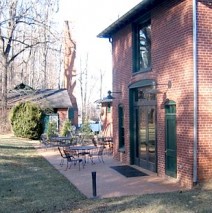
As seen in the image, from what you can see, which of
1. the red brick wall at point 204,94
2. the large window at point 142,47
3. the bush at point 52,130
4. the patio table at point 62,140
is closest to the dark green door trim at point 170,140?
the red brick wall at point 204,94

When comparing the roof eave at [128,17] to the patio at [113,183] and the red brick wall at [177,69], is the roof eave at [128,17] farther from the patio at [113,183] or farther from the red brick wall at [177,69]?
the patio at [113,183]

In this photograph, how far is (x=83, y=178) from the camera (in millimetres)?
10953

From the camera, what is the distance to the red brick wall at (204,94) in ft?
30.4

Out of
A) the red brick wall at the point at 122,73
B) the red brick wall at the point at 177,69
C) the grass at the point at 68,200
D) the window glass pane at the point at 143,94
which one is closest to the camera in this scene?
the grass at the point at 68,200

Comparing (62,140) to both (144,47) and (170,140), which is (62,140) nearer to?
(144,47)

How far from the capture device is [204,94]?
368 inches

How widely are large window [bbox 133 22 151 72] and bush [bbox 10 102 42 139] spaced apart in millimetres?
14168

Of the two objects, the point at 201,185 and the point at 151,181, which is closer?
the point at 201,185

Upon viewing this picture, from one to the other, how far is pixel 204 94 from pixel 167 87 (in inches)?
59.7

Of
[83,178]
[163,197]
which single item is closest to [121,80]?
[83,178]

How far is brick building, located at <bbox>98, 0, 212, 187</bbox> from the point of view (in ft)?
30.5

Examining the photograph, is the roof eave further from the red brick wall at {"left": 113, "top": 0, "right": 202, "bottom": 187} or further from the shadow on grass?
the shadow on grass

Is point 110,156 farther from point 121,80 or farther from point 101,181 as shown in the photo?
point 101,181

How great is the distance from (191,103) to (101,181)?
3.59 meters
